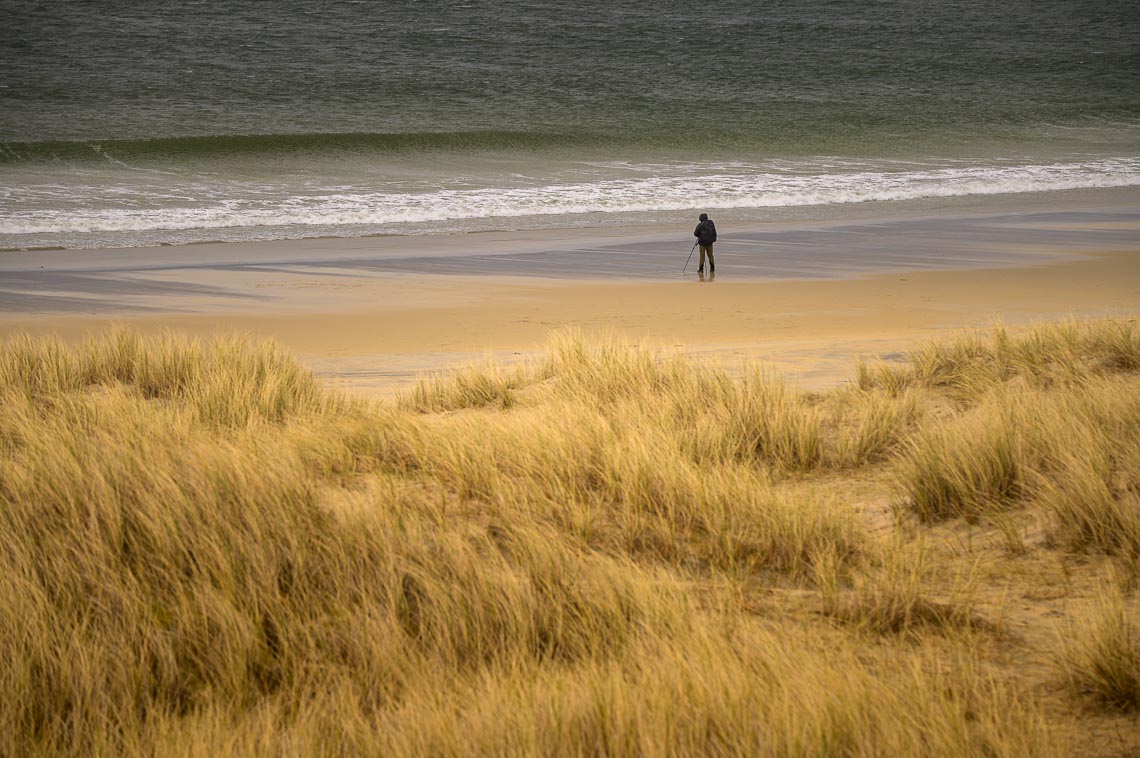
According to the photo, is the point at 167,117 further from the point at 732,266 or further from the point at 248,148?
the point at 732,266

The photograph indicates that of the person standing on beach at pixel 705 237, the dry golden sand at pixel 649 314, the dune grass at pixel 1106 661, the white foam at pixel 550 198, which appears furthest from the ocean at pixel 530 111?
the dune grass at pixel 1106 661

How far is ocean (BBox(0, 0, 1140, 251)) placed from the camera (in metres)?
25.4

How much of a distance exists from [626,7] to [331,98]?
2502cm

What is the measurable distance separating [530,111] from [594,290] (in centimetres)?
3239

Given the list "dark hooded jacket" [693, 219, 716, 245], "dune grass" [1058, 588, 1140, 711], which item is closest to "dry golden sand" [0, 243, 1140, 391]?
"dark hooded jacket" [693, 219, 716, 245]

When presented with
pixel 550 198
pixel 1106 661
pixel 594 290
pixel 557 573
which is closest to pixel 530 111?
pixel 550 198

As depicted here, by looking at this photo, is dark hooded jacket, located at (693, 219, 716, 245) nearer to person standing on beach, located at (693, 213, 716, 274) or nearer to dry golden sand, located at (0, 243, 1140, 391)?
person standing on beach, located at (693, 213, 716, 274)

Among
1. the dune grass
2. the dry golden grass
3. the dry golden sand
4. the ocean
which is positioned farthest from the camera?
the ocean

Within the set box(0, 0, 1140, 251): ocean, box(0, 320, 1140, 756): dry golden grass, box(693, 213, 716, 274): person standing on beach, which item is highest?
box(0, 0, 1140, 251): ocean

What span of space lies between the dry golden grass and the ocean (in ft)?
52.9

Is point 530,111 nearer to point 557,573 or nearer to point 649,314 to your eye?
point 649,314

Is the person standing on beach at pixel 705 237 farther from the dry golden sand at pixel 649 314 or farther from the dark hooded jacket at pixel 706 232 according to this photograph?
the dry golden sand at pixel 649 314

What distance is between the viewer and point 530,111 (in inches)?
1748

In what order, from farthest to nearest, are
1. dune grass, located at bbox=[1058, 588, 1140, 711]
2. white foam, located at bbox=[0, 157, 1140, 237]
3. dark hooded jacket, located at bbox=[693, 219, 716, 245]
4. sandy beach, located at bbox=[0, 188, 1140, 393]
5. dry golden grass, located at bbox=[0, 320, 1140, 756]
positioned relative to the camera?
white foam, located at bbox=[0, 157, 1140, 237] < dark hooded jacket, located at bbox=[693, 219, 716, 245] < sandy beach, located at bbox=[0, 188, 1140, 393] < dune grass, located at bbox=[1058, 588, 1140, 711] < dry golden grass, located at bbox=[0, 320, 1140, 756]
